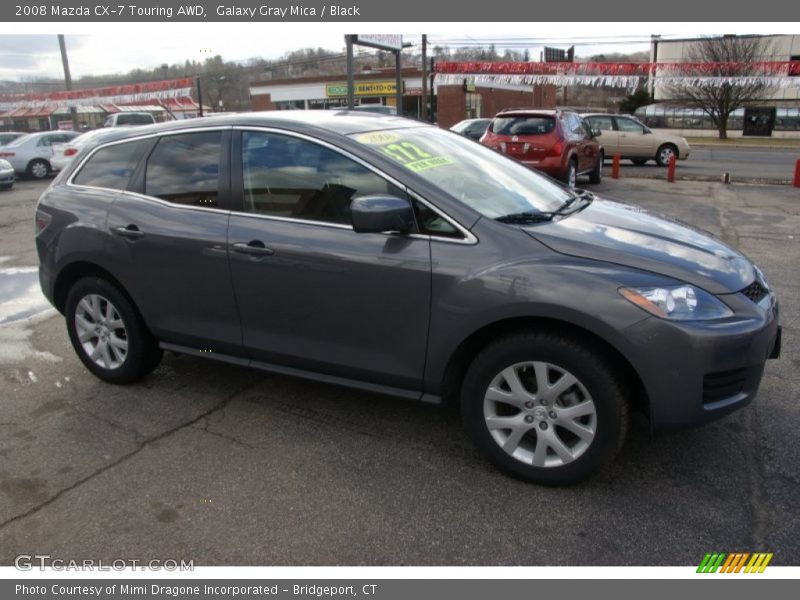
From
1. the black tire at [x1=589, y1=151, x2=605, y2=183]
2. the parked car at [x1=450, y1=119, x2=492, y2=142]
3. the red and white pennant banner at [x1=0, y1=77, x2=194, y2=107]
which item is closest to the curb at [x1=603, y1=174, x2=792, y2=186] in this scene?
the black tire at [x1=589, y1=151, x2=605, y2=183]

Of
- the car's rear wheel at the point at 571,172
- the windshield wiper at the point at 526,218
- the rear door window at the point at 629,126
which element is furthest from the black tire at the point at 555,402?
the rear door window at the point at 629,126

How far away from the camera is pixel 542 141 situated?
41.0ft

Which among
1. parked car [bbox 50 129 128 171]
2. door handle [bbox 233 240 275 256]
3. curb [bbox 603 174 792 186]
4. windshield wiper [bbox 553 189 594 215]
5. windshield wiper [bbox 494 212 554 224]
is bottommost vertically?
curb [bbox 603 174 792 186]

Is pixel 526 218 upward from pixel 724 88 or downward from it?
downward

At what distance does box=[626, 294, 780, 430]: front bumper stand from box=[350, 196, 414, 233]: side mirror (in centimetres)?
115

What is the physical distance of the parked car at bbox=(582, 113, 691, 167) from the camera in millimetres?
19266

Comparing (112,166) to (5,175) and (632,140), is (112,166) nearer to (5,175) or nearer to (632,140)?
(5,175)

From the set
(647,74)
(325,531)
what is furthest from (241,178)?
(647,74)

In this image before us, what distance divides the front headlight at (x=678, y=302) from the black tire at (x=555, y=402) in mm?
304

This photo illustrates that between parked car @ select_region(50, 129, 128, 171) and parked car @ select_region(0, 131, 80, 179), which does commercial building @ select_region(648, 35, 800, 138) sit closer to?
parked car @ select_region(50, 129, 128, 171)

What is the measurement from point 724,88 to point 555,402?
140 ft

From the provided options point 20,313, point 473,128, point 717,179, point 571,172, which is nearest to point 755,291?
point 20,313

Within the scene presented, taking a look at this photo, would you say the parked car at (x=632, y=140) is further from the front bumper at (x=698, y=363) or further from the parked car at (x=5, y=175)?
the front bumper at (x=698, y=363)

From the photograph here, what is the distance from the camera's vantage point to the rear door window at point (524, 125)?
41.6ft
